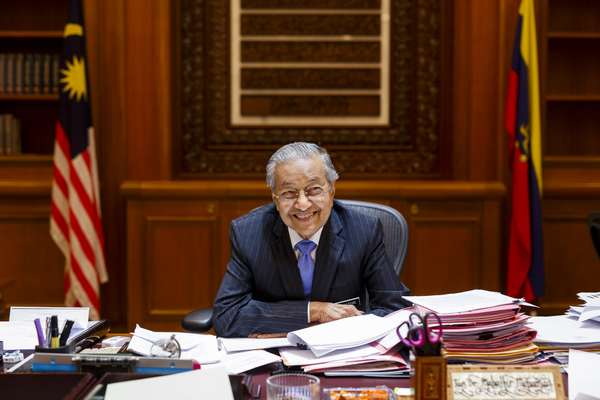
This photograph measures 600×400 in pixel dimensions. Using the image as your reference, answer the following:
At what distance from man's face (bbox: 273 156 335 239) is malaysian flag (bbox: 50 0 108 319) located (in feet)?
7.48

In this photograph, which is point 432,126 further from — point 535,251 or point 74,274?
point 74,274

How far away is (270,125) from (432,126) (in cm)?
102

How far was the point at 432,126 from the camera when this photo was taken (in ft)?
16.5

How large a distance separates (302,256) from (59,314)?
79 cm

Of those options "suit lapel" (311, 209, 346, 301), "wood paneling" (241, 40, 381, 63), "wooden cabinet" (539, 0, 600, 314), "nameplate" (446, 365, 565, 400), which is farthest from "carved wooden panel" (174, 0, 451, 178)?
"nameplate" (446, 365, 565, 400)

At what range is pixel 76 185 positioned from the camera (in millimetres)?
4469

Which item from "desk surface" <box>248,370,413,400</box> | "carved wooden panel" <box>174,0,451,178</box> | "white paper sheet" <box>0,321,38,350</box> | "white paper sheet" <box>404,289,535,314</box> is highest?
"carved wooden panel" <box>174,0,451,178</box>

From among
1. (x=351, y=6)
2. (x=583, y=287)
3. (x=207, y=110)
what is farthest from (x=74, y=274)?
(x=583, y=287)

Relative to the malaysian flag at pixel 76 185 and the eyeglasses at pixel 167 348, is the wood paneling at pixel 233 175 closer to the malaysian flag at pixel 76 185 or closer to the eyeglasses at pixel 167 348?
the malaysian flag at pixel 76 185

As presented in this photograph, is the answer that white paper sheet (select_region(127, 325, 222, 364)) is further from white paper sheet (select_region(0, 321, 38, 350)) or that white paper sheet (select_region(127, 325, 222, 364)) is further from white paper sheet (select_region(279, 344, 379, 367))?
white paper sheet (select_region(0, 321, 38, 350))

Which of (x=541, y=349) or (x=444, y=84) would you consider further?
(x=444, y=84)

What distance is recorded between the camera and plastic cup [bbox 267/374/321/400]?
151 cm

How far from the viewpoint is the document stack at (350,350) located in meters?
1.82

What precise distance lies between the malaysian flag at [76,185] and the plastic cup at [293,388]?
122 inches
